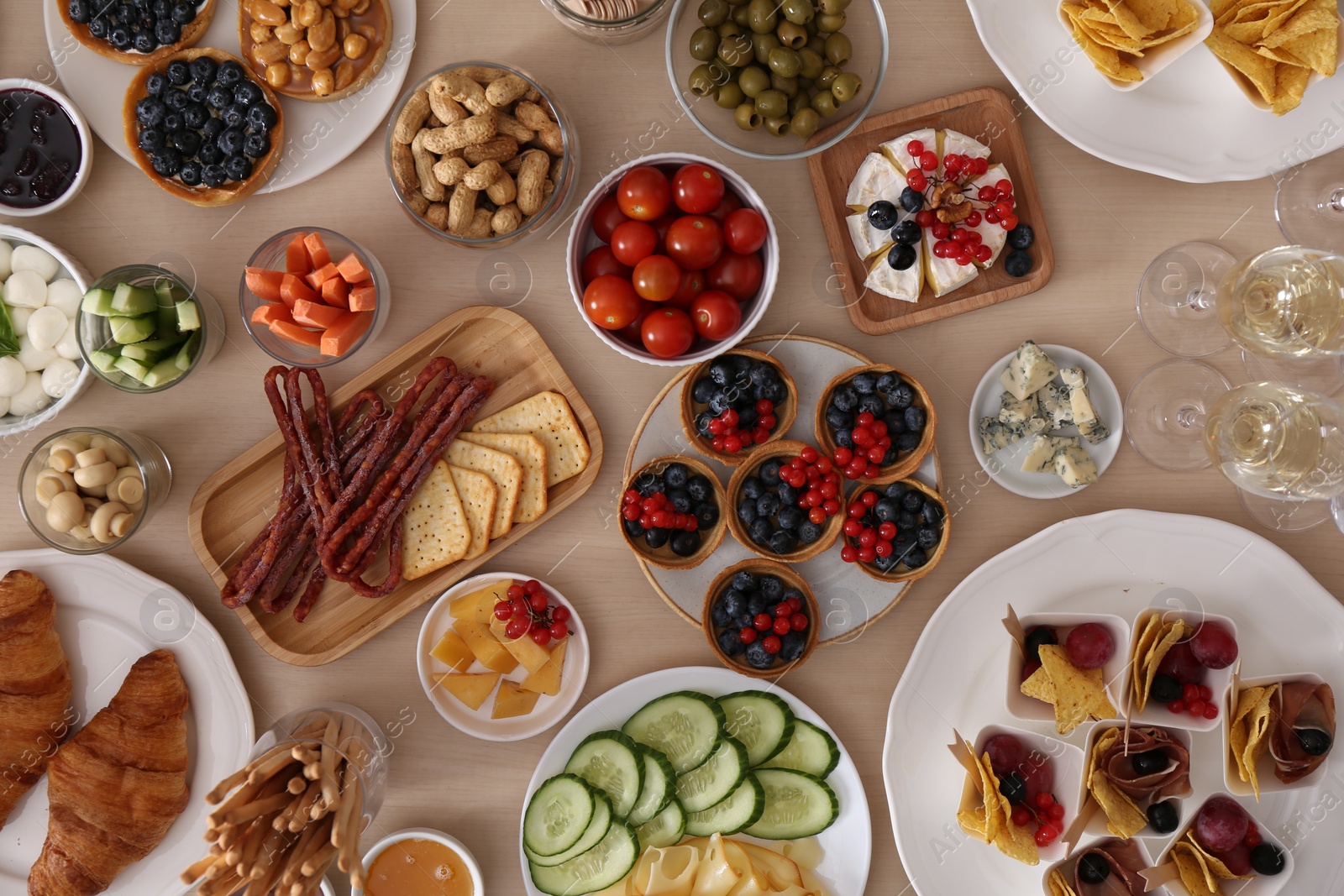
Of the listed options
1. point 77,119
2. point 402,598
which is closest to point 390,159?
point 77,119

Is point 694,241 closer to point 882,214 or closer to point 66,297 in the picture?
point 882,214

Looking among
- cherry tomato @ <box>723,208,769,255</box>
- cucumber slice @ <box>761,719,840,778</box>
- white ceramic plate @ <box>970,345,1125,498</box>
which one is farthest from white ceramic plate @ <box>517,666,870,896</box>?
cherry tomato @ <box>723,208,769,255</box>

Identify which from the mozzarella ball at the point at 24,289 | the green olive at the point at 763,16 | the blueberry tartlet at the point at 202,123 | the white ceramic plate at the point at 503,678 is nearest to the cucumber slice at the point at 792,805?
the white ceramic plate at the point at 503,678

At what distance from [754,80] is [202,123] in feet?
3.36

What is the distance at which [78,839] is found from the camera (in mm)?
1503

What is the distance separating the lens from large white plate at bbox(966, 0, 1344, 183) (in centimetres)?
149

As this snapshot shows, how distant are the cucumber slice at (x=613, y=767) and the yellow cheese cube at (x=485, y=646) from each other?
0.71ft

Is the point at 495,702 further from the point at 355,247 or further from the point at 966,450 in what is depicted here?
the point at 966,450

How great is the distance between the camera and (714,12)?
1.42 meters

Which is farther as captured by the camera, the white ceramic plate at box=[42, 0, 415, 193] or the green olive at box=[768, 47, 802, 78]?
the white ceramic plate at box=[42, 0, 415, 193]

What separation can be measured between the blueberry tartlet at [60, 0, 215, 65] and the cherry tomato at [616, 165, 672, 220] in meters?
0.87

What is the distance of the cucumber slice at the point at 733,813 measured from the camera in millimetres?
1490

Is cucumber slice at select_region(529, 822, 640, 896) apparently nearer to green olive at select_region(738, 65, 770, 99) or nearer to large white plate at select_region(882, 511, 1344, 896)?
large white plate at select_region(882, 511, 1344, 896)

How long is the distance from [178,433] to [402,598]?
56 centimetres
